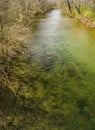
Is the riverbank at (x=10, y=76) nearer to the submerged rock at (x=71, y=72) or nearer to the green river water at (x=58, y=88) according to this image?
the green river water at (x=58, y=88)

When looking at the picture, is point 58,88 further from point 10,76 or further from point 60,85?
point 10,76

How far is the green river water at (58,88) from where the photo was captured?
14.2m

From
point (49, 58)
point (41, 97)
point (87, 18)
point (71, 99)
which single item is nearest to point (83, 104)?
point (71, 99)

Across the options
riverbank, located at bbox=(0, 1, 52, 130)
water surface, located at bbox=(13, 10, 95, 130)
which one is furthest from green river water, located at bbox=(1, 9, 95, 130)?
riverbank, located at bbox=(0, 1, 52, 130)

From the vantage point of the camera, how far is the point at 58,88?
18297 millimetres

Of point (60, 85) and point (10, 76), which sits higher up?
point (10, 76)

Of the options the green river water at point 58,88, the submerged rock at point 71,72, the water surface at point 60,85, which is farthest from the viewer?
the submerged rock at point 71,72

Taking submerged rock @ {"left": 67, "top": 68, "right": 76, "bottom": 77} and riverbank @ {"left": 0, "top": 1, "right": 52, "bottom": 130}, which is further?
submerged rock @ {"left": 67, "top": 68, "right": 76, "bottom": 77}

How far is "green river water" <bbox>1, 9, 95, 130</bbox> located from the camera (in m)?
14.2

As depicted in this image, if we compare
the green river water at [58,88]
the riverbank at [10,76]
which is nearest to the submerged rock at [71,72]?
the green river water at [58,88]

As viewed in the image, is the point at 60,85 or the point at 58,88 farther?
the point at 60,85

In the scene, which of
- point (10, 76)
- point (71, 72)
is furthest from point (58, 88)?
point (10, 76)

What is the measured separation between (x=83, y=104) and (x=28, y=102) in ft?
12.0

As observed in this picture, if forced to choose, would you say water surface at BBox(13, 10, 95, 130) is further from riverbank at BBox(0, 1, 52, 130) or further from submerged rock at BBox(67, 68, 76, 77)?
riverbank at BBox(0, 1, 52, 130)
